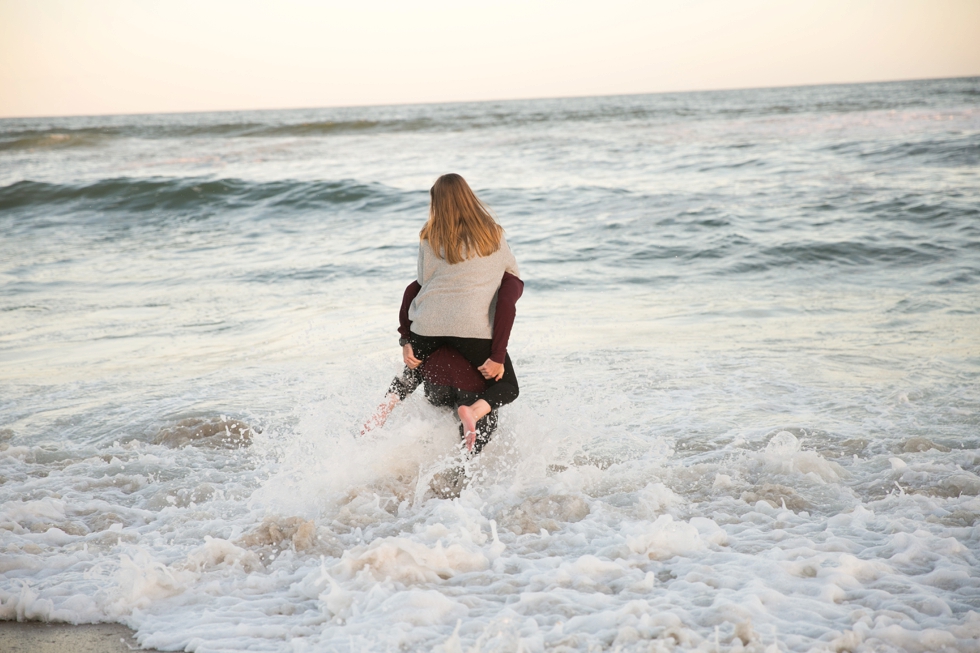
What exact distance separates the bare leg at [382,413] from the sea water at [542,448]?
69mm

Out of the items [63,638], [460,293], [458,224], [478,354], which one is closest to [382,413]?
[478,354]

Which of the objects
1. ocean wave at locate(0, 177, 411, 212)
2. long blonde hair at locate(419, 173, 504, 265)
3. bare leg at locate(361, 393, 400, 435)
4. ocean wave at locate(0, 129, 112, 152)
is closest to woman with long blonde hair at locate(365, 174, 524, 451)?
long blonde hair at locate(419, 173, 504, 265)

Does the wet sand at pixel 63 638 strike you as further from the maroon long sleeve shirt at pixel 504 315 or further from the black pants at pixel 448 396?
the maroon long sleeve shirt at pixel 504 315

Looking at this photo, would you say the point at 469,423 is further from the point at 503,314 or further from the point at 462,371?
the point at 503,314

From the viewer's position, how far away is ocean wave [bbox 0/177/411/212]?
629 inches

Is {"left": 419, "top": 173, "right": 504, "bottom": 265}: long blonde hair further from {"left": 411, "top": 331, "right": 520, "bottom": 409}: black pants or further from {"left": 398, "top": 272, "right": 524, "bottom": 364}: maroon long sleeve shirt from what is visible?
{"left": 411, "top": 331, "right": 520, "bottom": 409}: black pants

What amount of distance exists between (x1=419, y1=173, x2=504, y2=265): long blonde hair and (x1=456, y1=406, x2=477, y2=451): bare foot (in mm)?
783

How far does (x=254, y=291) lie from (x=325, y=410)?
16.1 feet

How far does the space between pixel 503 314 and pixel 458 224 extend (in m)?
0.51

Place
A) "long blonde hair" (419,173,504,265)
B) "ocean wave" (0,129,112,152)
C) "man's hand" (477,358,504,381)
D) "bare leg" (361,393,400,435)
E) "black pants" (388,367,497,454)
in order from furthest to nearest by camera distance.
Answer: "ocean wave" (0,129,112,152) → "bare leg" (361,393,400,435) → "black pants" (388,367,497,454) → "man's hand" (477,358,504,381) → "long blonde hair" (419,173,504,265)

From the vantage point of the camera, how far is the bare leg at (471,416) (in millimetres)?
3758

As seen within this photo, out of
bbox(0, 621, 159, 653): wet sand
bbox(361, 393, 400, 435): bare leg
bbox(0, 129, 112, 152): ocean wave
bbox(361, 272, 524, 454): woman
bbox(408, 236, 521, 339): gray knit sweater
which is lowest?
bbox(0, 621, 159, 653): wet sand

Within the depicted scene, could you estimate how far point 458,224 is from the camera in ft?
11.8

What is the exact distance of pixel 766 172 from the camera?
16.3 meters
